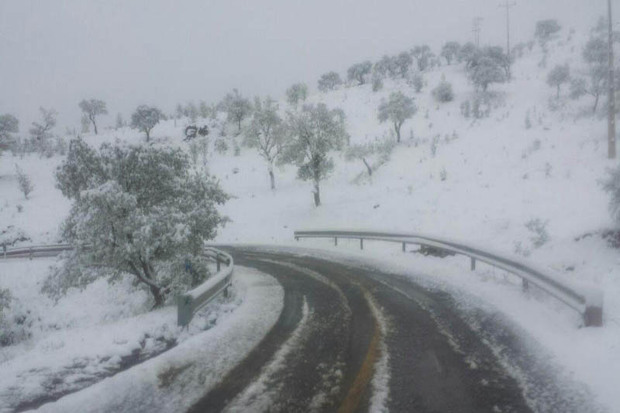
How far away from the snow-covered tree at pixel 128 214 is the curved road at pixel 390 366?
4.03 meters

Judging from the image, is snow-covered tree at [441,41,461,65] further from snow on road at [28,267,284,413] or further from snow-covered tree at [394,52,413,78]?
snow on road at [28,267,284,413]

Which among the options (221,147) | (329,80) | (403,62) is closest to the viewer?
(221,147)

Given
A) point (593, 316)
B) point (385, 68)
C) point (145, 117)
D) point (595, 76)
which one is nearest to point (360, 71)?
point (385, 68)

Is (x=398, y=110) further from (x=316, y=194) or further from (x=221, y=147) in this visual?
(x=221, y=147)

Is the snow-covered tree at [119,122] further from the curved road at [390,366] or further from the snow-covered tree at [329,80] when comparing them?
the curved road at [390,366]

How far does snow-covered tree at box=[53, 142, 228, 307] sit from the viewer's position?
408 inches

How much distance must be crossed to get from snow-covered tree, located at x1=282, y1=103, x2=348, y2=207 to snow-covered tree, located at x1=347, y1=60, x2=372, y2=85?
50.4 meters

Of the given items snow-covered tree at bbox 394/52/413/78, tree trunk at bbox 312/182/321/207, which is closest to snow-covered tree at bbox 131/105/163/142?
snow-covered tree at bbox 394/52/413/78

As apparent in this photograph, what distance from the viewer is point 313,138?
30016 millimetres

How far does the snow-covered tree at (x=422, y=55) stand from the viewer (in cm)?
7381

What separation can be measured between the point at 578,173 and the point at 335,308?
60.5ft

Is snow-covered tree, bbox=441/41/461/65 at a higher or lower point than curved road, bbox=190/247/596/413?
higher

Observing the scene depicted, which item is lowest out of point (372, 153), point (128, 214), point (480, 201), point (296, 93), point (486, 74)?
point (480, 201)

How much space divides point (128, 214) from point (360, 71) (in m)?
73.5
